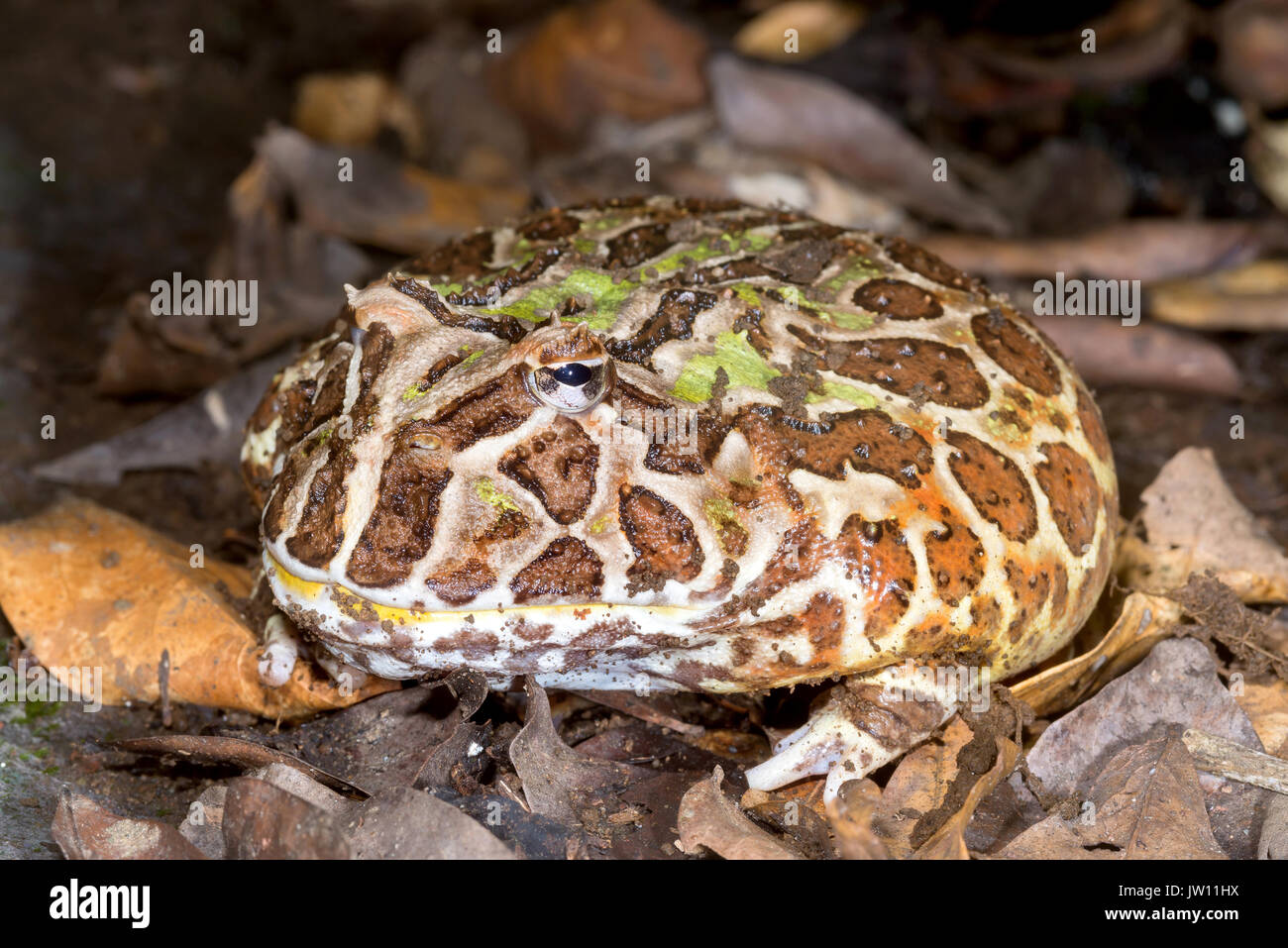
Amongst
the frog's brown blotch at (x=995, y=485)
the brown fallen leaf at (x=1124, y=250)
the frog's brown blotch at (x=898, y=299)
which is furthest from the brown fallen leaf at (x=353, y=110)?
the frog's brown blotch at (x=995, y=485)

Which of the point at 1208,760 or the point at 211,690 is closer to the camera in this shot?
the point at 1208,760

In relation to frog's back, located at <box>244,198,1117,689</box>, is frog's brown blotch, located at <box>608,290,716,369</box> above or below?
above

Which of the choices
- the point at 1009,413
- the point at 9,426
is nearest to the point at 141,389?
the point at 9,426

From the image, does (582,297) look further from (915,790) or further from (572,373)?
(915,790)

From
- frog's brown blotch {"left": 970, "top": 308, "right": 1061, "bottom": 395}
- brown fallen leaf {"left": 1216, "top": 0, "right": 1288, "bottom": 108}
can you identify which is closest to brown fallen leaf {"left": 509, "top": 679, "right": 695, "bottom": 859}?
frog's brown blotch {"left": 970, "top": 308, "right": 1061, "bottom": 395}

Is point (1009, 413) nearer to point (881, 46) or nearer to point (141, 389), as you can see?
point (141, 389)

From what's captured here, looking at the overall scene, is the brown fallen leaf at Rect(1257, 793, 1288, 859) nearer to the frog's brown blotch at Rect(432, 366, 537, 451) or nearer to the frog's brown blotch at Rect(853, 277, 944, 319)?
the frog's brown blotch at Rect(853, 277, 944, 319)

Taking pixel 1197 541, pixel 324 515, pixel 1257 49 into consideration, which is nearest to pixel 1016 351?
pixel 1197 541
